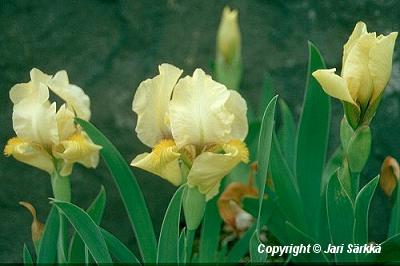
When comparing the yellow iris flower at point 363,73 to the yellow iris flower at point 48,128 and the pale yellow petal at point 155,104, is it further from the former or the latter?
the yellow iris flower at point 48,128

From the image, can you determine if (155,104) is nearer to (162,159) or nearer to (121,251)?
(162,159)

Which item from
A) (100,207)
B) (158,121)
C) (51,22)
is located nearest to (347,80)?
(158,121)

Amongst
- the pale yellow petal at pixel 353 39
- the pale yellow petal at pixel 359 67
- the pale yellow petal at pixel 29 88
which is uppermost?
the pale yellow petal at pixel 353 39

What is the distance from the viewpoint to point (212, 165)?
1346 millimetres

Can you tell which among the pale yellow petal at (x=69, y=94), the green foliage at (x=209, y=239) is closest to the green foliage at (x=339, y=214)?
the green foliage at (x=209, y=239)

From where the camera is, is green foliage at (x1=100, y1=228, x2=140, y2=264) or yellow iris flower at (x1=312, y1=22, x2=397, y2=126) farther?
green foliage at (x1=100, y1=228, x2=140, y2=264)

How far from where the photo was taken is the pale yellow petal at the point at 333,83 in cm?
132

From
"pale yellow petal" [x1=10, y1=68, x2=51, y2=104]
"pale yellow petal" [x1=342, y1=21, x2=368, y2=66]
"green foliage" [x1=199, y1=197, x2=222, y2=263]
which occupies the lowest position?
"green foliage" [x1=199, y1=197, x2=222, y2=263]

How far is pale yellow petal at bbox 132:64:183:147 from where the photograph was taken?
1.38m

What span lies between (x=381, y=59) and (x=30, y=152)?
621 mm

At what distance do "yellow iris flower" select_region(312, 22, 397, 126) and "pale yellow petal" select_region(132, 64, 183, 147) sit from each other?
0.78 feet

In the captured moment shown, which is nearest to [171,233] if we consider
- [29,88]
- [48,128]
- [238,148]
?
[238,148]

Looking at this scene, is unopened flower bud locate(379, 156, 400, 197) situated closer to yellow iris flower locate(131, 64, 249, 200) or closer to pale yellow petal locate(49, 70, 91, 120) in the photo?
yellow iris flower locate(131, 64, 249, 200)

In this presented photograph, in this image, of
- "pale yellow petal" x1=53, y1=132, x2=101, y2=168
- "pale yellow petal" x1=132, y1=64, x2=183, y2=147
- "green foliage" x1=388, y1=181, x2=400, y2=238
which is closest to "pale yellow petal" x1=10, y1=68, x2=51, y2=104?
"pale yellow petal" x1=53, y1=132, x2=101, y2=168
